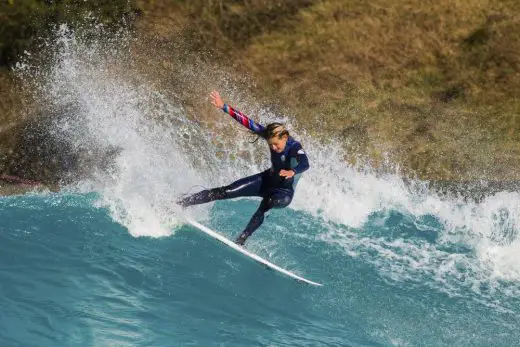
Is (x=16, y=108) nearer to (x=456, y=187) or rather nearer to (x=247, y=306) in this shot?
(x=247, y=306)

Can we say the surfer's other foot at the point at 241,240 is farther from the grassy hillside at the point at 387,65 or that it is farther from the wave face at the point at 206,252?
the grassy hillside at the point at 387,65

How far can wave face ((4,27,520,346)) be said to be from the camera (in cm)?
596

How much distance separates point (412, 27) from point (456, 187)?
116 inches

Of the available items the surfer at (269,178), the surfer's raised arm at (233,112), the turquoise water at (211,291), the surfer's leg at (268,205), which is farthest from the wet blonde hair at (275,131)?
the turquoise water at (211,291)

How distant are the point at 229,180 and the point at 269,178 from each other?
11.9 ft

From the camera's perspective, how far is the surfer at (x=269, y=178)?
6961 millimetres

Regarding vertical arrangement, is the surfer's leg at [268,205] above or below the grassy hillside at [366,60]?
below

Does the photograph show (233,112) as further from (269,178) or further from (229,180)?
(229,180)

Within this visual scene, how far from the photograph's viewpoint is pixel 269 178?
7367 mm

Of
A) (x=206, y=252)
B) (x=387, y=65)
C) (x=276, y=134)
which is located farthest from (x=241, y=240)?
(x=387, y=65)

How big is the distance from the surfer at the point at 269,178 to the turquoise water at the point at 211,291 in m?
0.51

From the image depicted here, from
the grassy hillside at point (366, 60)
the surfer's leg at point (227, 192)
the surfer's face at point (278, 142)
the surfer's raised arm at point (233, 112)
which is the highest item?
the grassy hillside at point (366, 60)

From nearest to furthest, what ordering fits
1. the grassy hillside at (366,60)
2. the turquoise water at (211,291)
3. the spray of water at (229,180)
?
the turquoise water at (211,291) < the spray of water at (229,180) < the grassy hillside at (366,60)

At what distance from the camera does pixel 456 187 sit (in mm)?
12180
